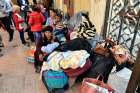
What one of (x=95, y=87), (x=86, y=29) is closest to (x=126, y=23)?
(x=86, y=29)

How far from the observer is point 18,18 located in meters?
4.32

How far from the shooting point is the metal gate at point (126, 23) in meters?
2.96

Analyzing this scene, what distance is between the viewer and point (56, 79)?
3.01 metres

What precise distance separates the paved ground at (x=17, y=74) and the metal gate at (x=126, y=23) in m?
1.23

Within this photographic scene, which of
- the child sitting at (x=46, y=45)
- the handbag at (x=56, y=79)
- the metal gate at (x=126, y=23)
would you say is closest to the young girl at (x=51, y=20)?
the child sitting at (x=46, y=45)

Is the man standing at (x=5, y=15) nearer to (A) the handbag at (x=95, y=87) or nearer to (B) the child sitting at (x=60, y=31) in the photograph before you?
(B) the child sitting at (x=60, y=31)

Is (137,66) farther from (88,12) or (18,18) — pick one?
(18,18)

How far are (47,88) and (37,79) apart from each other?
412mm

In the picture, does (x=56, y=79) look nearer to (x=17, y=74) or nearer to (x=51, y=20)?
(x=17, y=74)

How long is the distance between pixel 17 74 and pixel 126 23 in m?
2.08

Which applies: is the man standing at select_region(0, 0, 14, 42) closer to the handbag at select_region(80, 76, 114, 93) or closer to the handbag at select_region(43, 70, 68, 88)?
the handbag at select_region(43, 70, 68, 88)

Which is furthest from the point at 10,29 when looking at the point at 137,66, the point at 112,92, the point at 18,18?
the point at 137,66

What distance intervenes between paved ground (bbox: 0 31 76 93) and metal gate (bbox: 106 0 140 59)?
4.02 feet

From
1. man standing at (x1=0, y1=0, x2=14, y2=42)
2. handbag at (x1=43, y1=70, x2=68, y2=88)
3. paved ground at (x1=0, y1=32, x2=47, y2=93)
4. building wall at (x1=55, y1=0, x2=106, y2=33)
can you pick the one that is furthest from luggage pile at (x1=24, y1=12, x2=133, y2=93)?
man standing at (x1=0, y1=0, x2=14, y2=42)
